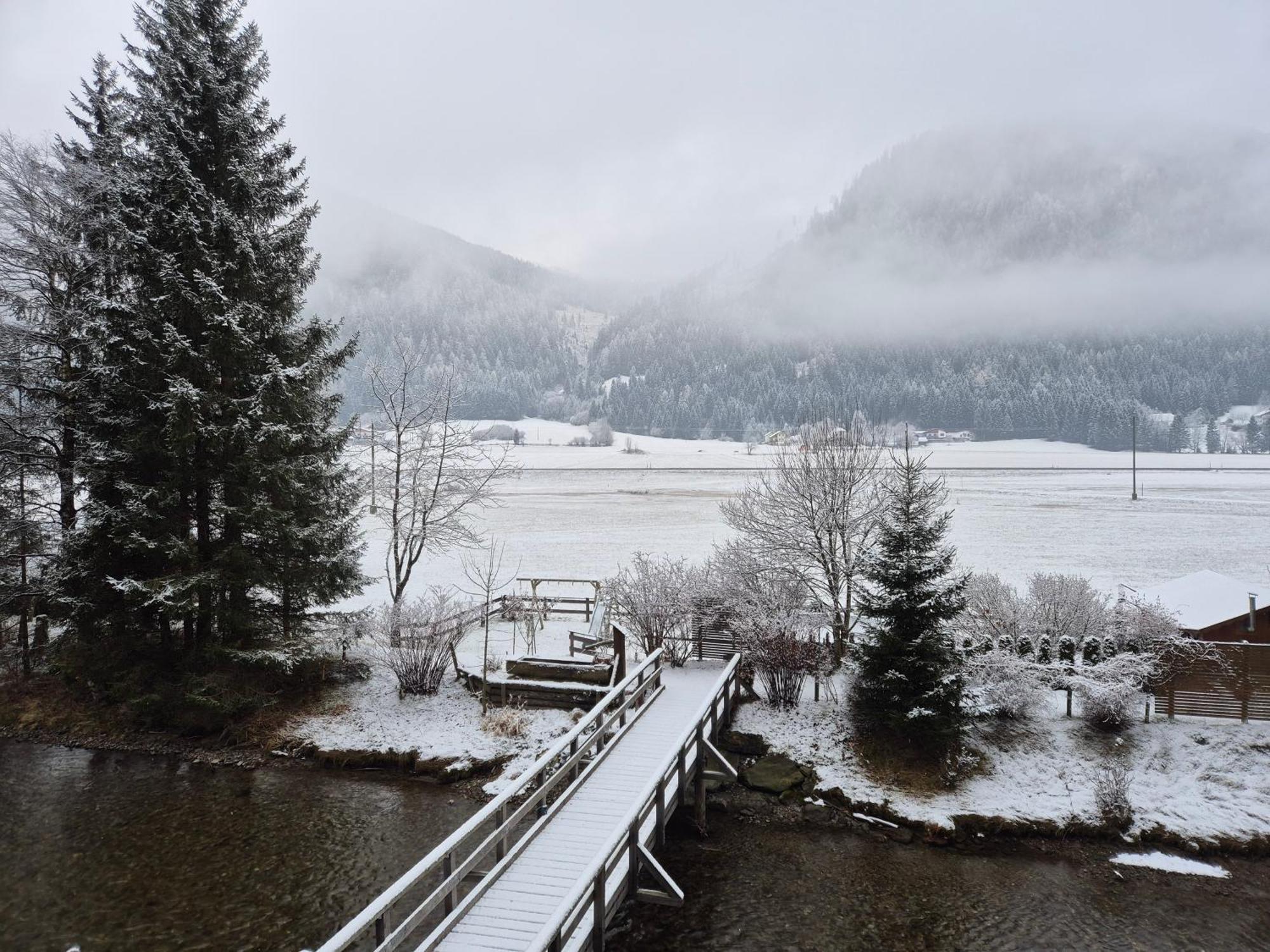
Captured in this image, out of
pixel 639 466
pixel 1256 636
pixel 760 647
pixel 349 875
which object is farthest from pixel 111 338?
pixel 639 466

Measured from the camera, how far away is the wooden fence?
1451 cm

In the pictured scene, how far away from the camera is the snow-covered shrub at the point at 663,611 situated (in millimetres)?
17844

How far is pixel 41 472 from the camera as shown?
1708 cm

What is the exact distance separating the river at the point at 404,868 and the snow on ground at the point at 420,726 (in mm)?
1559

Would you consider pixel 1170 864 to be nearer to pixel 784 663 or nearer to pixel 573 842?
pixel 784 663

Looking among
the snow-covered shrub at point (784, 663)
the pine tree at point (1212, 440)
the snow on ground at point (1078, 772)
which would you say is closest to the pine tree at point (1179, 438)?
the pine tree at point (1212, 440)

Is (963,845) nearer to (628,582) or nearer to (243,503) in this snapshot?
(628,582)

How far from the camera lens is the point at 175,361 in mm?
13453

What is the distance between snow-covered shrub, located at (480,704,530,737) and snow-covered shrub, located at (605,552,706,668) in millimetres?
4009

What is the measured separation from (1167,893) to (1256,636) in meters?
9.21

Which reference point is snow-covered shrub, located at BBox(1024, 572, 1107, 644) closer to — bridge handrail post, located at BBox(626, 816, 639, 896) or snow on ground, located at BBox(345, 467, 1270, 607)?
snow on ground, located at BBox(345, 467, 1270, 607)

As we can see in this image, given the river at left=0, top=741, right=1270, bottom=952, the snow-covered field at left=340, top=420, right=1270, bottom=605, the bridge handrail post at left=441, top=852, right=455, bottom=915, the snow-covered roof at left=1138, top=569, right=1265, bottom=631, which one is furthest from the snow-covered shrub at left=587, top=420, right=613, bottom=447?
the bridge handrail post at left=441, top=852, right=455, bottom=915

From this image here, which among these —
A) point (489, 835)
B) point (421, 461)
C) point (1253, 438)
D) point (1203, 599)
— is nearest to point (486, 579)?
point (421, 461)

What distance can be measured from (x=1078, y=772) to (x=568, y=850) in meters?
11.2
